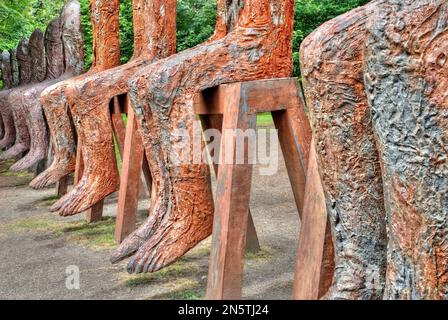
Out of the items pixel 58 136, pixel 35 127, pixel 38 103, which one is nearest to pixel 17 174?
pixel 35 127

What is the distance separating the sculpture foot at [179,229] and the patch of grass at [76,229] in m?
1.22

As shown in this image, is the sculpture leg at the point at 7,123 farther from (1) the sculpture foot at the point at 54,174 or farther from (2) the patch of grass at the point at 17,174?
(1) the sculpture foot at the point at 54,174

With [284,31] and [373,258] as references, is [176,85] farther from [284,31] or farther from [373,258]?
[373,258]

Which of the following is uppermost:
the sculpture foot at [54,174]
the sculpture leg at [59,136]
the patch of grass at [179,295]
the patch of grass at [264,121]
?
the patch of grass at [264,121]

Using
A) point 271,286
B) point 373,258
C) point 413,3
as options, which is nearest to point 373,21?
point 413,3

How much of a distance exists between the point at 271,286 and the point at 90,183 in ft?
6.57

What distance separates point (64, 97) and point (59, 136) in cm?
37

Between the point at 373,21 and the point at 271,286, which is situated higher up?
the point at 373,21

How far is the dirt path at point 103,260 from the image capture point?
3455 mm

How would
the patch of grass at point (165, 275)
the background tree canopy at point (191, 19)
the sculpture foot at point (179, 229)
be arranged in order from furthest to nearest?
the background tree canopy at point (191, 19) < the patch of grass at point (165, 275) < the sculpture foot at point (179, 229)

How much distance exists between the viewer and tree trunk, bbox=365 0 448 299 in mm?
1796

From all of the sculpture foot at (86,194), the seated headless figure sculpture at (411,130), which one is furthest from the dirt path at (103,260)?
the seated headless figure sculpture at (411,130)

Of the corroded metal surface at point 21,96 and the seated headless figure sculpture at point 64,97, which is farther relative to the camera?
the corroded metal surface at point 21,96

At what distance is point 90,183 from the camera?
16.2 feet
